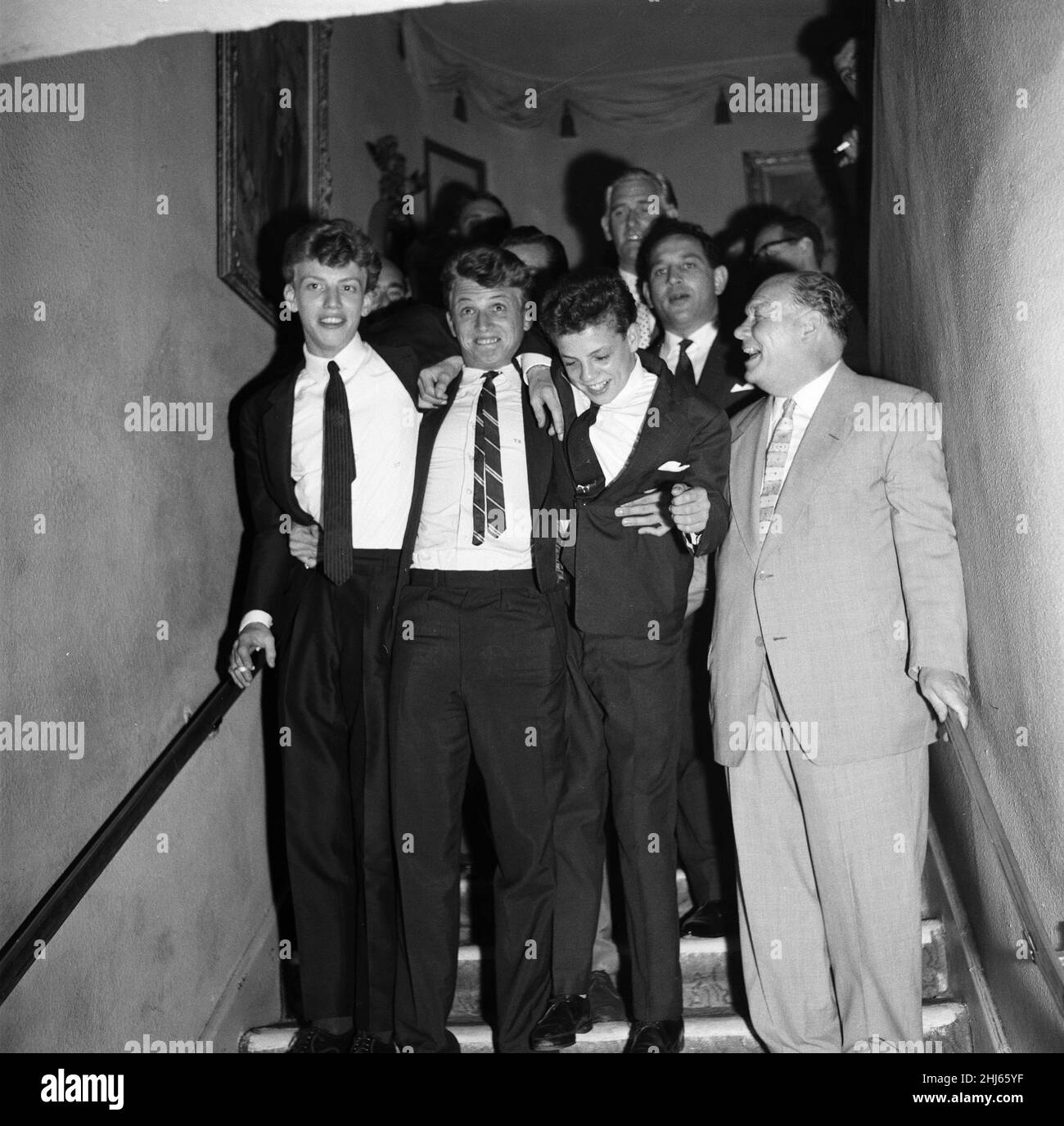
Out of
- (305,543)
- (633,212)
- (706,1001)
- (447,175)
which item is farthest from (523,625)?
(447,175)

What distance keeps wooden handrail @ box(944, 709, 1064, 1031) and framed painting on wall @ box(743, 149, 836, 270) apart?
533cm

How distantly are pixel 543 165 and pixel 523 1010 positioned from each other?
19.5 ft

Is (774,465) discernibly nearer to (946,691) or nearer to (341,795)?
(946,691)

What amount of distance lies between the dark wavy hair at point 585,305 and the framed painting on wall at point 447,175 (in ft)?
13.9

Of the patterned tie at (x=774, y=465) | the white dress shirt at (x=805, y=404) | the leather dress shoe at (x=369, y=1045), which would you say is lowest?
the leather dress shoe at (x=369, y=1045)

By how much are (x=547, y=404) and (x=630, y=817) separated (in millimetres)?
954

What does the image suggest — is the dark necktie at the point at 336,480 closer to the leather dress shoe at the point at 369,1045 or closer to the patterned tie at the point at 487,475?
the patterned tie at the point at 487,475

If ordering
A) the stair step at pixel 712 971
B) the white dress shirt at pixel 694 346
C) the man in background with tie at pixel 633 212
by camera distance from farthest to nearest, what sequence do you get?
the man in background with tie at pixel 633 212 → the white dress shirt at pixel 694 346 → the stair step at pixel 712 971

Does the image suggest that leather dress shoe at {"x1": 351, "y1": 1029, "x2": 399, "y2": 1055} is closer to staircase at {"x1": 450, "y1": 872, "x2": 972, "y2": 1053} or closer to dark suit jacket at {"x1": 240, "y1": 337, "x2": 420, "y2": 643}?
staircase at {"x1": 450, "y1": 872, "x2": 972, "y2": 1053}

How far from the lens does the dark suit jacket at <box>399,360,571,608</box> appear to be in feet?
9.14

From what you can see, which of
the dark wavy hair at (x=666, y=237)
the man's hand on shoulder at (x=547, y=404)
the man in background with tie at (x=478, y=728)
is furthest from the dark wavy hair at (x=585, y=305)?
the dark wavy hair at (x=666, y=237)

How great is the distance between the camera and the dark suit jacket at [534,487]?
279 centimetres

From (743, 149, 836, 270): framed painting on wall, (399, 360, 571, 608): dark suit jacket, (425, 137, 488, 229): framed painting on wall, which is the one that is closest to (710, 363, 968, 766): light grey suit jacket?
(399, 360, 571, 608): dark suit jacket

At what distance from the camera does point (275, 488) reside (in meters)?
3.06
